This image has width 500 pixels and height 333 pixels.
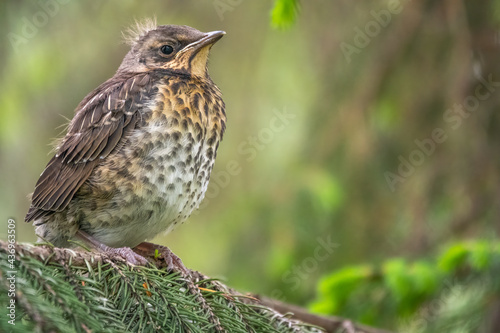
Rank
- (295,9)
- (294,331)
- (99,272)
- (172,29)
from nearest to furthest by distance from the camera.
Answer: (99,272), (294,331), (295,9), (172,29)

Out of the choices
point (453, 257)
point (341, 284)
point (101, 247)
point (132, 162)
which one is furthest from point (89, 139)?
point (453, 257)

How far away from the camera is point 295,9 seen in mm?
2916

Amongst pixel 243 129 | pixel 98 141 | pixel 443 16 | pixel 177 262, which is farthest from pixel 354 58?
pixel 177 262

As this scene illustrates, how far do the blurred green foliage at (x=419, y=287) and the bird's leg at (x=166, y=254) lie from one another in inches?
39.5

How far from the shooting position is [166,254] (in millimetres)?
2805

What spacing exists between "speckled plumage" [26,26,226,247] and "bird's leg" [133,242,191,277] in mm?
67

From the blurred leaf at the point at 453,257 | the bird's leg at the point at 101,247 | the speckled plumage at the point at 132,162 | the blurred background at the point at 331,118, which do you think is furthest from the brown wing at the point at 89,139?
the blurred leaf at the point at 453,257

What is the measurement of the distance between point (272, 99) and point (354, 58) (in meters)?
1.39

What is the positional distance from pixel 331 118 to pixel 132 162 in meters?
1.81

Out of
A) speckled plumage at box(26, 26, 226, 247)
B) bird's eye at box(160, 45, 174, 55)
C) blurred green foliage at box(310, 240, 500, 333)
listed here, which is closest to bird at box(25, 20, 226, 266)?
speckled plumage at box(26, 26, 226, 247)

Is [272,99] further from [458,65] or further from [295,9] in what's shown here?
[295,9]

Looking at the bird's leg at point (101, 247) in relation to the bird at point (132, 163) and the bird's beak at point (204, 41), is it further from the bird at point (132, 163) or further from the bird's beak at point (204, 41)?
the bird's beak at point (204, 41)

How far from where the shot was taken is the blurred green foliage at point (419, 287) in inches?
135

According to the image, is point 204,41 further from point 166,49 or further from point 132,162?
point 132,162
